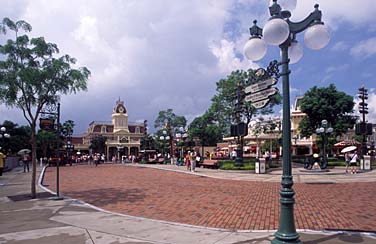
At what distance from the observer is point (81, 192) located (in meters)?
13.7

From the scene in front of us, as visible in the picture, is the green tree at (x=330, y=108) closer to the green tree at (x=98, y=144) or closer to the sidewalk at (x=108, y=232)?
the sidewalk at (x=108, y=232)

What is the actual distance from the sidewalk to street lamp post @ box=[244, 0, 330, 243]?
109 cm

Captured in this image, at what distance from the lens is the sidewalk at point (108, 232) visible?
6324mm

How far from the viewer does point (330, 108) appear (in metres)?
37.6

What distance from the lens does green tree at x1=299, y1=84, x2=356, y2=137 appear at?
3803 cm

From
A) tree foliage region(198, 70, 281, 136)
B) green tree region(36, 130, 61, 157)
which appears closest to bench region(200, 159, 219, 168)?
tree foliage region(198, 70, 281, 136)

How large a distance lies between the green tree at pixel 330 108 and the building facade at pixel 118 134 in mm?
58201

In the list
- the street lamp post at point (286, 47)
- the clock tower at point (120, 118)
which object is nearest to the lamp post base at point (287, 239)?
the street lamp post at point (286, 47)

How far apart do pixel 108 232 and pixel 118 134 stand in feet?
282

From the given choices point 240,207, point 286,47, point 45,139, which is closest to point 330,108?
point 240,207

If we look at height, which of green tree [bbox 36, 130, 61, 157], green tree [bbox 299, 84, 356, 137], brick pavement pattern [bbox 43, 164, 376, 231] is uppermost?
green tree [bbox 299, 84, 356, 137]

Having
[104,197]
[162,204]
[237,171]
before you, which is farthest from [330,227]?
[237,171]

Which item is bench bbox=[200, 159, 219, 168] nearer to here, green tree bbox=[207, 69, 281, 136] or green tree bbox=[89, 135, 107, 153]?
green tree bbox=[207, 69, 281, 136]

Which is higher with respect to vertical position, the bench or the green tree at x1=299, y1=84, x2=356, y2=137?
the green tree at x1=299, y1=84, x2=356, y2=137
